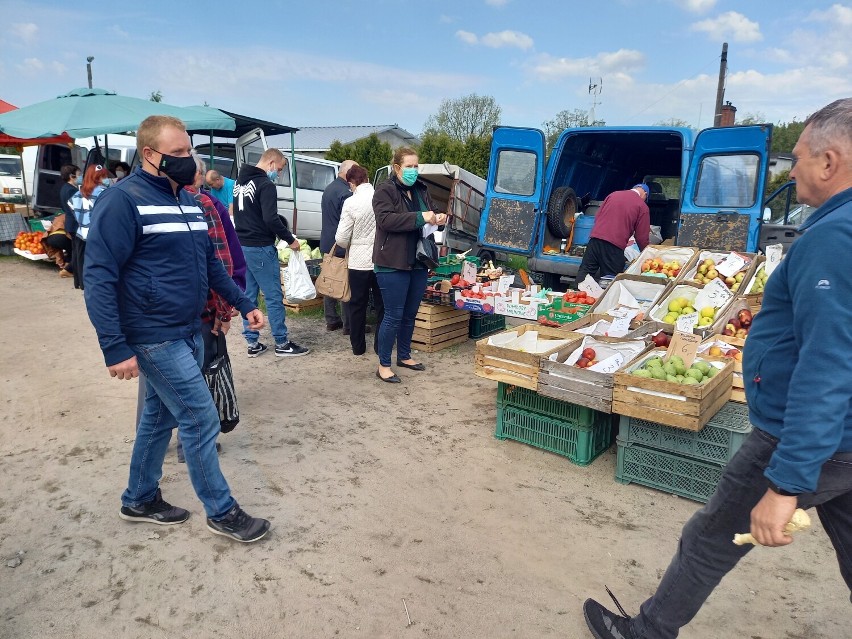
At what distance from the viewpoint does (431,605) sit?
102 inches

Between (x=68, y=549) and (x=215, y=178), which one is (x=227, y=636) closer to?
(x=68, y=549)

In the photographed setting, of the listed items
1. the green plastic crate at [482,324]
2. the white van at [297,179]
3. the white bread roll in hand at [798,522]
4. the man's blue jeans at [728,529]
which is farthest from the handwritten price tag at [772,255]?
the white van at [297,179]

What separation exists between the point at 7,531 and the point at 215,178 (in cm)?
476

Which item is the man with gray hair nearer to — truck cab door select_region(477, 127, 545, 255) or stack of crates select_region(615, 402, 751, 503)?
truck cab door select_region(477, 127, 545, 255)

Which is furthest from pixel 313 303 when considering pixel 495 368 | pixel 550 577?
Result: pixel 550 577

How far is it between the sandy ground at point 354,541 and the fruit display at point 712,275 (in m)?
2.61

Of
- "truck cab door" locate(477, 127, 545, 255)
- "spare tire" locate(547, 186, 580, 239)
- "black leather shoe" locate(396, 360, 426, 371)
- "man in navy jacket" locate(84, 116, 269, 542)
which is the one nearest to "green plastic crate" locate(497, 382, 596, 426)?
"black leather shoe" locate(396, 360, 426, 371)

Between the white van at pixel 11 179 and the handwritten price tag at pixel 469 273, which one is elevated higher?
the white van at pixel 11 179

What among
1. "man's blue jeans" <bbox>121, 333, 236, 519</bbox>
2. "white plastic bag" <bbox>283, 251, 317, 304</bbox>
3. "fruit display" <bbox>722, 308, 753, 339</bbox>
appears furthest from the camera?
"white plastic bag" <bbox>283, 251, 317, 304</bbox>

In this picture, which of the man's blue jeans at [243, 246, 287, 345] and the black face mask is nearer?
the black face mask

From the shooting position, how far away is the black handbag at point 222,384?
3428 mm

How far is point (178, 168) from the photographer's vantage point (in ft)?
8.55

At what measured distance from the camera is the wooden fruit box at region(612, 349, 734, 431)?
3285 millimetres

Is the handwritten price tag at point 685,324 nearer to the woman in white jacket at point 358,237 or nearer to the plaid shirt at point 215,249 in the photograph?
the woman in white jacket at point 358,237
